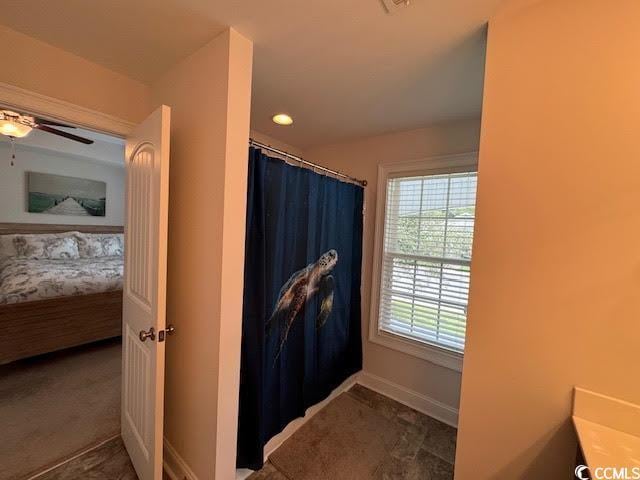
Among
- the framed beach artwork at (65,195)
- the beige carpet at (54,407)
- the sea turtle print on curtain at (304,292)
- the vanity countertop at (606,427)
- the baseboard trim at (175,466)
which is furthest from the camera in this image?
the framed beach artwork at (65,195)

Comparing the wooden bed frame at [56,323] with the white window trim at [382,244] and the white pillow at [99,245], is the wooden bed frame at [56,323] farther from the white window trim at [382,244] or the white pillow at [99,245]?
the white window trim at [382,244]

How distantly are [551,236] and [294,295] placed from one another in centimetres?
137

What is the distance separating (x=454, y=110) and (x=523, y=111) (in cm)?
98

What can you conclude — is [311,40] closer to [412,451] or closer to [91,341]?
[412,451]

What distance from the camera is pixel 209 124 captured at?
1.20 meters

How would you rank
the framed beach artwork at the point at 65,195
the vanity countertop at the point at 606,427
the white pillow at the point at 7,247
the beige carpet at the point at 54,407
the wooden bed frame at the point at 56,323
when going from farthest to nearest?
the framed beach artwork at the point at 65,195
the white pillow at the point at 7,247
the wooden bed frame at the point at 56,323
the beige carpet at the point at 54,407
the vanity countertop at the point at 606,427

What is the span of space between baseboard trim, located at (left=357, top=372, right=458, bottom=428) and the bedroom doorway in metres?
1.70

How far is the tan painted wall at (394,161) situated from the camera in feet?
6.42

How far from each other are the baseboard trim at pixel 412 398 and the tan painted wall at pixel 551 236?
111 centimetres

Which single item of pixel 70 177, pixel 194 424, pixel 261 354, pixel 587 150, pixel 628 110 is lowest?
pixel 194 424

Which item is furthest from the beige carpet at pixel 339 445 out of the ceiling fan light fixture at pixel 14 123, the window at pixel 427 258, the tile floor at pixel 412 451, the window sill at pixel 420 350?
the ceiling fan light fixture at pixel 14 123

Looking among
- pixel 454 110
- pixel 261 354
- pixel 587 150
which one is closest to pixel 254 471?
pixel 261 354

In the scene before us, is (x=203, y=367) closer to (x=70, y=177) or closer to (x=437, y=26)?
(x=437, y=26)

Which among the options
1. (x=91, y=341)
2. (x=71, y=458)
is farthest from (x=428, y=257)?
(x=91, y=341)
